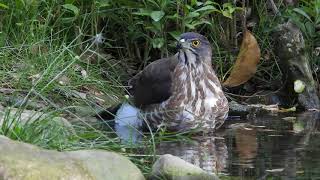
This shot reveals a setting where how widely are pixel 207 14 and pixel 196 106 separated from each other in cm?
202

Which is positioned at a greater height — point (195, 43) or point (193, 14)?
point (193, 14)

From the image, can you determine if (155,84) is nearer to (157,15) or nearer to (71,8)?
(157,15)

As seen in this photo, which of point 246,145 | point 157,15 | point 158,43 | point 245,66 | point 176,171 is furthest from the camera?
point 245,66

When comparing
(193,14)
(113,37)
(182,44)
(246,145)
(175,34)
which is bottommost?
(246,145)

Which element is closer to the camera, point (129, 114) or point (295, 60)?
point (129, 114)

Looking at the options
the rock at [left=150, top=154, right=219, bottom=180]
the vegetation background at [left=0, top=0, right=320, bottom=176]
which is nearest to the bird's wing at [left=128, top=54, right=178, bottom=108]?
the vegetation background at [left=0, top=0, right=320, bottom=176]

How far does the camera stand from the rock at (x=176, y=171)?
4.48m

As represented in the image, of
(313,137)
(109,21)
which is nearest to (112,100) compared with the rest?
(109,21)

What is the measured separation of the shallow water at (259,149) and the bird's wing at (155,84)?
24.2 inches

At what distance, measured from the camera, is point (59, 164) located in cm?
412

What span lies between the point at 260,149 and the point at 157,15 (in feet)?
8.38

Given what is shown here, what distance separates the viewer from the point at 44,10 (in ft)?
28.5

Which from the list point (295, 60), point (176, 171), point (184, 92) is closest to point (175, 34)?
point (295, 60)

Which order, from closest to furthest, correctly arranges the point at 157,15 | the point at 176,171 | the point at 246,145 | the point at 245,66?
1. the point at 176,171
2. the point at 246,145
3. the point at 157,15
4. the point at 245,66
